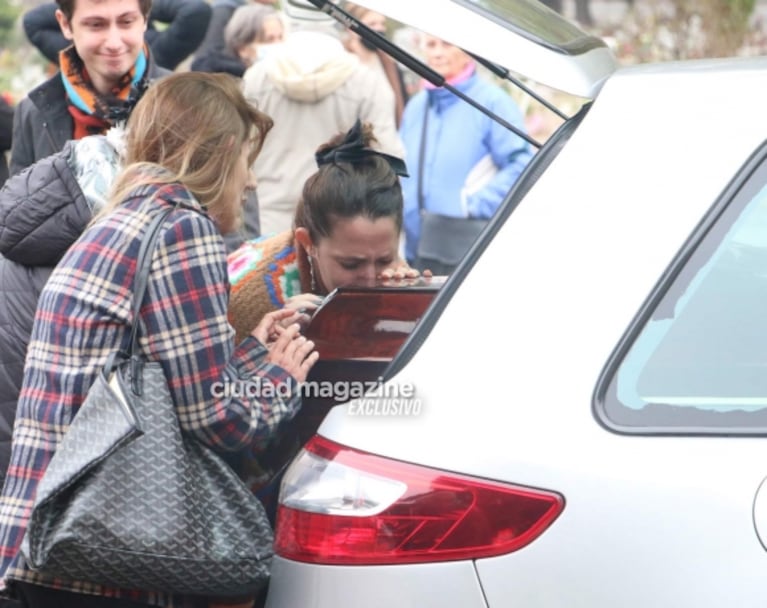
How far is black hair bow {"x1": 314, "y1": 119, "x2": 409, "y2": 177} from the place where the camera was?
3361mm

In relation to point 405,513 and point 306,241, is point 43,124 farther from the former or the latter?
point 405,513

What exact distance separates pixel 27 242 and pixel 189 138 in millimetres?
488

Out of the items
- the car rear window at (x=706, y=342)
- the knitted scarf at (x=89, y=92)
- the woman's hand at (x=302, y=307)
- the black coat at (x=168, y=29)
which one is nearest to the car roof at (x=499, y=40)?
the car rear window at (x=706, y=342)

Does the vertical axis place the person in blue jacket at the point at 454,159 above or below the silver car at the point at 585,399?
below

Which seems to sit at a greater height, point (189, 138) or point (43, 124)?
point (189, 138)

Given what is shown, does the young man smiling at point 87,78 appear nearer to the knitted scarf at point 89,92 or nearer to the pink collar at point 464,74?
the knitted scarf at point 89,92

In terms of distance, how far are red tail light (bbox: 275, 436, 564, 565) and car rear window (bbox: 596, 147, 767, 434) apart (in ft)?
0.66

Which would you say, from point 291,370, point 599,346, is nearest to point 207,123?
point 291,370

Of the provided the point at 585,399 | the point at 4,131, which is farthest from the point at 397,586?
the point at 4,131

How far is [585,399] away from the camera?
204 centimetres

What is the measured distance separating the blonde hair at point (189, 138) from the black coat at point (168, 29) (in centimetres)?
267

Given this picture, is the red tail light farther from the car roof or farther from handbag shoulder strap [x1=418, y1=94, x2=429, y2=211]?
handbag shoulder strap [x1=418, y1=94, x2=429, y2=211]

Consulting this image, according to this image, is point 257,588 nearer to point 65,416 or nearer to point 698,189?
point 65,416

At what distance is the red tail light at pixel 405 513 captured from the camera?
2.03m
